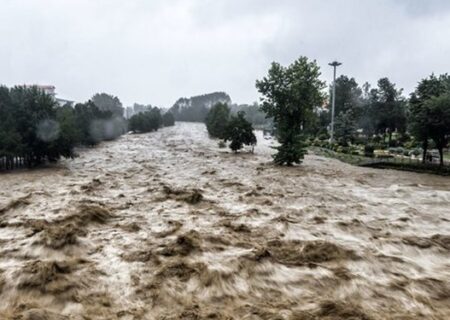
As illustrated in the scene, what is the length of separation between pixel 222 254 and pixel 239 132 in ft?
111

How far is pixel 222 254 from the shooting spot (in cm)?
1045

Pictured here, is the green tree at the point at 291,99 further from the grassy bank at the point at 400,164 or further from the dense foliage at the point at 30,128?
the dense foliage at the point at 30,128

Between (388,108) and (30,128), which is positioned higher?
(388,108)

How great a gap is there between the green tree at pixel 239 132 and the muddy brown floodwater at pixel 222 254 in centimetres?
2357

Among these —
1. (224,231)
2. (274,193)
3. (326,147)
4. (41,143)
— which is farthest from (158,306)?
(326,147)

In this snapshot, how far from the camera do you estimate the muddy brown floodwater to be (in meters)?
7.73

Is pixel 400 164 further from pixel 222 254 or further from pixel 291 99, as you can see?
pixel 222 254

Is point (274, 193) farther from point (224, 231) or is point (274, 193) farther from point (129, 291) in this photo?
point (129, 291)

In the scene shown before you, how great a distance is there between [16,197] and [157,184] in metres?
6.94

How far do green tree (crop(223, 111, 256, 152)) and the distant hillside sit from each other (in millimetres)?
121212

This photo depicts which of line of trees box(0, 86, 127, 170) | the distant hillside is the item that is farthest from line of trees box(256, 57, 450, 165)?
the distant hillside

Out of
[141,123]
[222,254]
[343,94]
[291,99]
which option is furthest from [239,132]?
[141,123]

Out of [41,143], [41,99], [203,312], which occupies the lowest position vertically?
[203,312]

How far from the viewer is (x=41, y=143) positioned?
30438mm
